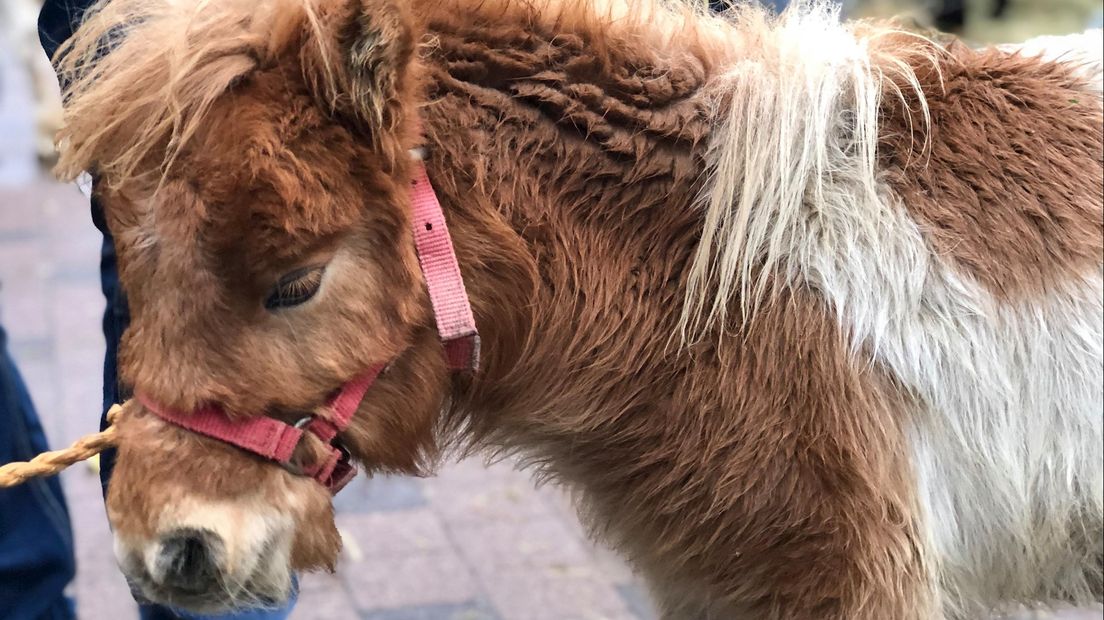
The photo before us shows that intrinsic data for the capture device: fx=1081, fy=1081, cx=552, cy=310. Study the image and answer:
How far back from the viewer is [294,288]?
1.60 meters

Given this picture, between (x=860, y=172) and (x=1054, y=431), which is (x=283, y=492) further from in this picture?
(x=1054, y=431)

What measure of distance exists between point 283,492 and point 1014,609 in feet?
4.67

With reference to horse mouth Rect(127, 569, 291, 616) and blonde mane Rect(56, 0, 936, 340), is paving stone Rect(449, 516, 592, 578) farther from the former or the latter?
blonde mane Rect(56, 0, 936, 340)

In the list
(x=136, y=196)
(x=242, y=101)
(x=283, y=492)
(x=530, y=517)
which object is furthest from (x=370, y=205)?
(x=530, y=517)

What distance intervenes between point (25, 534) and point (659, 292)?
156 centimetres

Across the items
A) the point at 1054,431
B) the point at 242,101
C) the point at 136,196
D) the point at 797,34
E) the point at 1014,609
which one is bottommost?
the point at 1014,609

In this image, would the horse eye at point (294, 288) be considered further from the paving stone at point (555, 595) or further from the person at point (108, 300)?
the paving stone at point (555, 595)

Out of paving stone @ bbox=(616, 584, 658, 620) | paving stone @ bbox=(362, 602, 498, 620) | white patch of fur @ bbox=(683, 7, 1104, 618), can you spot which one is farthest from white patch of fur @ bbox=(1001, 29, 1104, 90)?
paving stone @ bbox=(362, 602, 498, 620)

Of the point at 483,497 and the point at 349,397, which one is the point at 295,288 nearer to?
the point at 349,397

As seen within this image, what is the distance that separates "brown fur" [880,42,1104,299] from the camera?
1783mm

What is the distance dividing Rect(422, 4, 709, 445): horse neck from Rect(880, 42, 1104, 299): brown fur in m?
0.37

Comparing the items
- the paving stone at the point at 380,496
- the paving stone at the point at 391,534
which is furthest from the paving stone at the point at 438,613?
the paving stone at the point at 380,496

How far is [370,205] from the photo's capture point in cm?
162

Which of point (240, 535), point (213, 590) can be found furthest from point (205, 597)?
point (240, 535)
